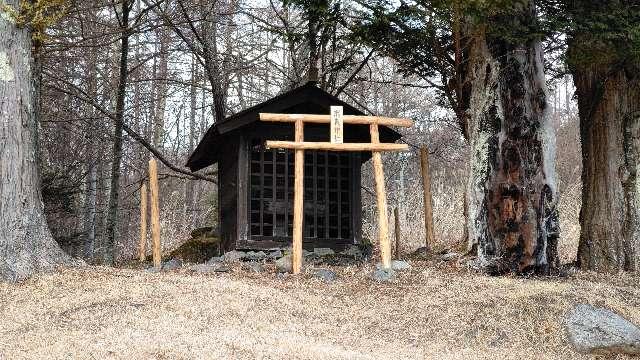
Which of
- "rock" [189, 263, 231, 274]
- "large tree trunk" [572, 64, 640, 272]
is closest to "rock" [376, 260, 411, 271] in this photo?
"rock" [189, 263, 231, 274]

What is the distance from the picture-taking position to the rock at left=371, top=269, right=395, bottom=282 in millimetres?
8211

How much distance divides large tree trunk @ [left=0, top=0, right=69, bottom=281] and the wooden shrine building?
323 centimetres

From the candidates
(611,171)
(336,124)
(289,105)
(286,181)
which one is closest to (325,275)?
(336,124)

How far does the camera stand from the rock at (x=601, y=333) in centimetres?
635

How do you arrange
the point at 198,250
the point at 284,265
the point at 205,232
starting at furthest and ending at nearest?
the point at 205,232
the point at 198,250
the point at 284,265

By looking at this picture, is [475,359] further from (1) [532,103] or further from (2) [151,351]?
(1) [532,103]

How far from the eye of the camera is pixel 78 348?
5406 millimetres

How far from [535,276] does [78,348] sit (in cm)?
534

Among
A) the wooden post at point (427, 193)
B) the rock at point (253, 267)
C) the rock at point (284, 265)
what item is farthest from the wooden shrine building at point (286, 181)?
the rock at point (284, 265)

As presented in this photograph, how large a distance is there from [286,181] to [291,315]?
461 cm

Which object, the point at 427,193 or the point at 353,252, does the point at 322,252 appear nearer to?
the point at 353,252

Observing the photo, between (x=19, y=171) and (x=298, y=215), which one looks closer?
(x=19, y=171)

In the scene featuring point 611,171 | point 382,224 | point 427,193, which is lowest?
point 382,224

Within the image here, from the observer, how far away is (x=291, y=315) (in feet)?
22.2
